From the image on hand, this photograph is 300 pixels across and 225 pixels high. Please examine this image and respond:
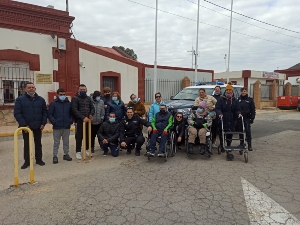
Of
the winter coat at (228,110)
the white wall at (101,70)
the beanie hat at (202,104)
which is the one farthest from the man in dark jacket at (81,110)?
the white wall at (101,70)

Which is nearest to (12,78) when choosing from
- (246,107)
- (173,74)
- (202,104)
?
(202,104)

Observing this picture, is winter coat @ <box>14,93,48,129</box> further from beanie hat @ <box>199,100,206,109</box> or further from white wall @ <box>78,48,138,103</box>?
white wall @ <box>78,48,138,103</box>

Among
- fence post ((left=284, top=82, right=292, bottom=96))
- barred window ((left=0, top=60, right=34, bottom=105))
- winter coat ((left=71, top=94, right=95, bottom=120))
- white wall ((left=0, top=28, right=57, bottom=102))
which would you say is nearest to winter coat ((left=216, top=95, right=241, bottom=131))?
winter coat ((left=71, top=94, right=95, bottom=120))

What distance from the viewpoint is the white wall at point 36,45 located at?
9.99 m

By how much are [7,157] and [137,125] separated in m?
3.40

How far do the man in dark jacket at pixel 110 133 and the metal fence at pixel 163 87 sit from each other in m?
9.27

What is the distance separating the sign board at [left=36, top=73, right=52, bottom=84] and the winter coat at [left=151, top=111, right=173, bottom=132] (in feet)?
22.6

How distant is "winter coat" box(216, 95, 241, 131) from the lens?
6.46 meters

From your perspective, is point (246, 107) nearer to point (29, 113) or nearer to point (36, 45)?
point (29, 113)

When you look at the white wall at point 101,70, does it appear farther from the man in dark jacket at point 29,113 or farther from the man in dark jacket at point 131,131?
the man in dark jacket at point 29,113

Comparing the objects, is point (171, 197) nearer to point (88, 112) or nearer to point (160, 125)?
point (160, 125)

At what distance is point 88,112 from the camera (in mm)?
6102

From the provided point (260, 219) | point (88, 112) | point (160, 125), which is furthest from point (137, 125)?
point (260, 219)

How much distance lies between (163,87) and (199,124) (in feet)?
34.7
